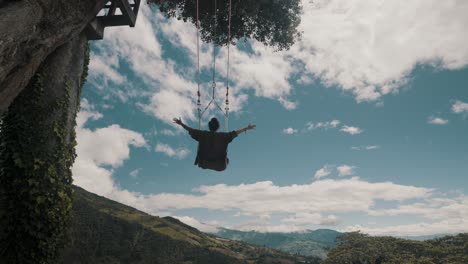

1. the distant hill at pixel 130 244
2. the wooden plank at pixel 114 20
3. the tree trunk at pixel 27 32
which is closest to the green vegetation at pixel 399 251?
the wooden plank at pixel 114 20

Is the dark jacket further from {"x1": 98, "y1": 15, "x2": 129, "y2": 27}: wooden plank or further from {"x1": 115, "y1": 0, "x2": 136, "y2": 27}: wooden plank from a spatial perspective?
{"x1": 98, "y1": 15, "x2": 129, "y2": 27}: wooden plank

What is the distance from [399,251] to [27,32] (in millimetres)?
42291

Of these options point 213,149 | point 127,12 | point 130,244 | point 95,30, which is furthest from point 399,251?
point 130,244

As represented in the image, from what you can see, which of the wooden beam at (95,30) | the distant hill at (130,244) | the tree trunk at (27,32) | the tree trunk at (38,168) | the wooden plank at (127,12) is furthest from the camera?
the distant hill at (130,244)

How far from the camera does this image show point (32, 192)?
7.45m

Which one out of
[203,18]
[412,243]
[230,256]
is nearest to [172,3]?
[203,18]

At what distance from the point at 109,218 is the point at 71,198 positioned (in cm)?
10322

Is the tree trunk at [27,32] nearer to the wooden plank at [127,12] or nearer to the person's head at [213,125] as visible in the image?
the wooden plank at [127,12]

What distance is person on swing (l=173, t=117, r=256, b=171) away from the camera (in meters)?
8.47

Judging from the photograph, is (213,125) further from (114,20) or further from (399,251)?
(399,251)

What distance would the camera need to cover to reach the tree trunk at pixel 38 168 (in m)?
7.44

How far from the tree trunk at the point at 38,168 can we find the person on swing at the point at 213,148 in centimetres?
335

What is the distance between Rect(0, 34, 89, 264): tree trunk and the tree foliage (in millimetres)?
8833

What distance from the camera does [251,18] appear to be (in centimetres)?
1656
